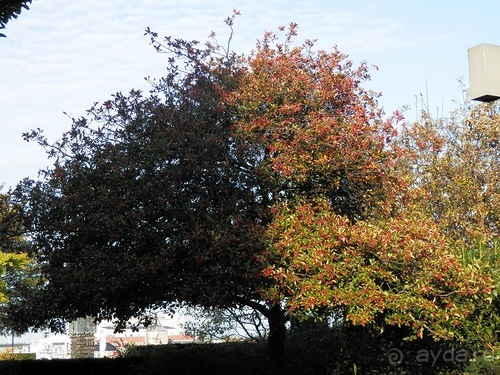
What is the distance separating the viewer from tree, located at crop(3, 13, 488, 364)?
13273 millimetres

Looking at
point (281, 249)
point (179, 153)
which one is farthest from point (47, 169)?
point (281, 249)

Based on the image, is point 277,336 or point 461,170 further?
point 461,170

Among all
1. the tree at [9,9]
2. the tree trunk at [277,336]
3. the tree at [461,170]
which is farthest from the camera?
the tree at [461,170]

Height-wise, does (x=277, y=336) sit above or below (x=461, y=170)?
below

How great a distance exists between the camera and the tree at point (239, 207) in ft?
43.5

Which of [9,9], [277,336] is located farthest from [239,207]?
[9,9]

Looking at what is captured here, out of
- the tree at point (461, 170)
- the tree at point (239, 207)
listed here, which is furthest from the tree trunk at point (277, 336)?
the tree at point (461, 170)

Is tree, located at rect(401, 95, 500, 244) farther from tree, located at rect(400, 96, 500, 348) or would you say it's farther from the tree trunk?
the tree trunk

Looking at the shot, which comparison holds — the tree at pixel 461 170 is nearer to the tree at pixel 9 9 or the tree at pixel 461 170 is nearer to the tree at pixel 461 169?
the tree at pixel 461 169

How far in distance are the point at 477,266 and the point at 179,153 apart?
6.06 meters

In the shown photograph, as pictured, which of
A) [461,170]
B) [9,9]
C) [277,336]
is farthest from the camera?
[461,170]

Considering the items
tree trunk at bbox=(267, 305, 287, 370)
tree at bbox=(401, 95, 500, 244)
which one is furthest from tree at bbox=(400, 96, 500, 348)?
tree trunk at bbox=(267, 305, 287, 370)

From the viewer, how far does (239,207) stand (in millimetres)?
14445

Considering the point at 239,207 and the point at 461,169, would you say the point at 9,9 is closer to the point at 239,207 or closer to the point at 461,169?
the point at 239,207
